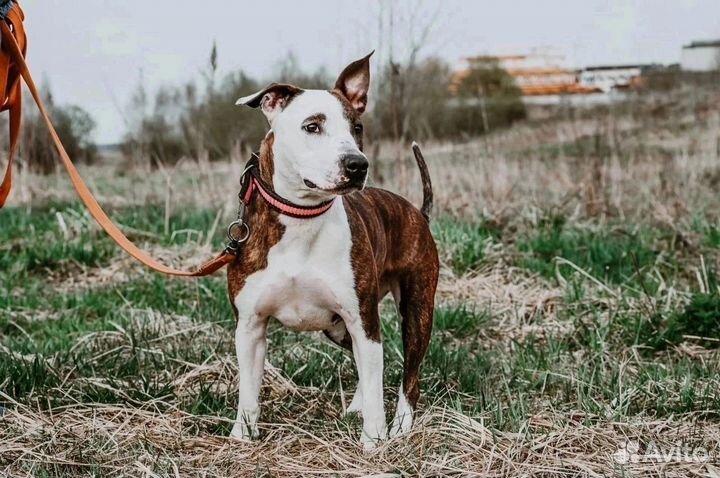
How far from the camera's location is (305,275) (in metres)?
3.21

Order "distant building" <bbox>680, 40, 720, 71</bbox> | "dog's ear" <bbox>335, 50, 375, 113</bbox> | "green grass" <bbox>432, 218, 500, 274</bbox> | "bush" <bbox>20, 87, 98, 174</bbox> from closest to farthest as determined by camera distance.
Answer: "dog's ear" <bbox>335, 50, 375, 113</bbox>
"green grass" <bbox>432, 218, 500, 274</bbox>
"bush" <bbox>20, 87, 98, 174</bbox>
"distant building" <bbox>680, 40, 720, 71</bbox>

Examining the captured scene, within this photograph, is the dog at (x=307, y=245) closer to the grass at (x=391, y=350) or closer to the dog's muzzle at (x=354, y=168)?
the dog's muzzle at (x=354, y=168)

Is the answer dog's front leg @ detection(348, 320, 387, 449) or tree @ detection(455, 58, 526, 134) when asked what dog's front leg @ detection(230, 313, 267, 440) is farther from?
tree @ detection(455, 58, 526, 134)

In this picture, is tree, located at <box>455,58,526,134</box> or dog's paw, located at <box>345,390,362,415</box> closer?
dog's paw, located at <box>345,390,362,415</box>

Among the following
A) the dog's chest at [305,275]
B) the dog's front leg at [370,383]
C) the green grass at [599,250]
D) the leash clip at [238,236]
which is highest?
the leash clip at [238,236]

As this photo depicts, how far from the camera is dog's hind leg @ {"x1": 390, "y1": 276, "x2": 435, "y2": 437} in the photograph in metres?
3.62

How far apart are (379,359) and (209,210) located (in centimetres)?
530

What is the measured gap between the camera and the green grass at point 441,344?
147 inches

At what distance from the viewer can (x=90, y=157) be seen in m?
14.6

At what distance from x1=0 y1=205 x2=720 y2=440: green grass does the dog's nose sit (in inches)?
40.4

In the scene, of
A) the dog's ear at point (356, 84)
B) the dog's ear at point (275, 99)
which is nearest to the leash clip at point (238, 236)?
the dog's ear at point (275, 99)

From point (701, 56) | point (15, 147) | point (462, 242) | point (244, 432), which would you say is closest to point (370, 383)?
point (244, 432)

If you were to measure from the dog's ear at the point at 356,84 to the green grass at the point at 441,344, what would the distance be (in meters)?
1.22

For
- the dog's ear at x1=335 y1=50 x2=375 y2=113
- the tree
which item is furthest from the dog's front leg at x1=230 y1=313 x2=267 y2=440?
the tree
